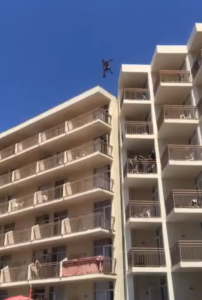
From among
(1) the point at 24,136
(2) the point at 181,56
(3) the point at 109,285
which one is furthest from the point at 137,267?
(1) the point at 24,136

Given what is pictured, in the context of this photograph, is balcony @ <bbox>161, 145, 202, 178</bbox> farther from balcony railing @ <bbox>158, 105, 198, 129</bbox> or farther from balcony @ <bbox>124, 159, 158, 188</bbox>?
balcony railing @ <bbox>158, 105, 198, 129</bbox>

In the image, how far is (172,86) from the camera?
21719 mm

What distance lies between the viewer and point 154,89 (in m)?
23.4

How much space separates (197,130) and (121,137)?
17.0 feet

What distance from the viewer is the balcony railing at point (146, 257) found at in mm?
18386

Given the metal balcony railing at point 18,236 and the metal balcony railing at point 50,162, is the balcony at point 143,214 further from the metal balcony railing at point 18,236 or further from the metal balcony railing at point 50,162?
the metal balcony railing at point 18,236

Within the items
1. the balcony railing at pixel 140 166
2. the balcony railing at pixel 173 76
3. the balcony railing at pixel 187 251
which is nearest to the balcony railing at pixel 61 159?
the balcony railing at pixel 140 166

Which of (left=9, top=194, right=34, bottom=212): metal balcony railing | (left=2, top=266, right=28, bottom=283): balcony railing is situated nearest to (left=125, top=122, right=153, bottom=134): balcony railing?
(left=9, top=194, right=34, bottom=212): metal balcony railing

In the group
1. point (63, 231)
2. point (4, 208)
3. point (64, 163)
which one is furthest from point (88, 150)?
point (4, 208)

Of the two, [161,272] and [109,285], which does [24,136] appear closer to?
[109,285]

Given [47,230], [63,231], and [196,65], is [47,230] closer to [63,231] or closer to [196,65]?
[63,231]

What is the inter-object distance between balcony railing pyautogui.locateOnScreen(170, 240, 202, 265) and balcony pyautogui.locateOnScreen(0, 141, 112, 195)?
781cm

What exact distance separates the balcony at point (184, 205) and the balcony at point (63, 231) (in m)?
3.96

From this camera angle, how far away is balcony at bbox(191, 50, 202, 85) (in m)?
20.8
